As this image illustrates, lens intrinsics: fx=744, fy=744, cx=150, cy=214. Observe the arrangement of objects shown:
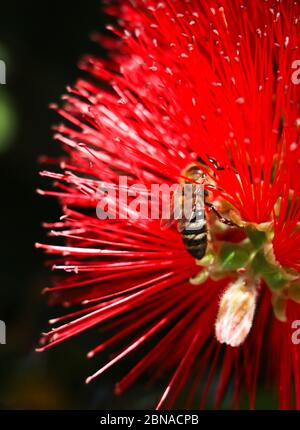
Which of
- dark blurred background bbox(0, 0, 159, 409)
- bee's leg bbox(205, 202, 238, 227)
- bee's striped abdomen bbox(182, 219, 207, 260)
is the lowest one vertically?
bee's striped abdomen bbox(182, 219, 207, 260)

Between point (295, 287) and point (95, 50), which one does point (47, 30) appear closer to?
point (95, 50)

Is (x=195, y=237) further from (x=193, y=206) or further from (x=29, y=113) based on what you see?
(x=29, y=113)

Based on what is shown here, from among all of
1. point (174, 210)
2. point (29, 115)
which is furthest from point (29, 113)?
point (174, 210)

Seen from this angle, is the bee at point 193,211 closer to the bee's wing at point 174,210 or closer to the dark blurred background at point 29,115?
the bee's wing at point 174,210

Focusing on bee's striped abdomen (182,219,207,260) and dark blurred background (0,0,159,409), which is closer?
bee's striped abdomen (182,219,207,260)

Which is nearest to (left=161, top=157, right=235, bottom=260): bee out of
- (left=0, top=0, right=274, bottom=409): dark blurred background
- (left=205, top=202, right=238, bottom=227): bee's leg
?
(left=205, top=202, right=238, bottom=227): bee's leg

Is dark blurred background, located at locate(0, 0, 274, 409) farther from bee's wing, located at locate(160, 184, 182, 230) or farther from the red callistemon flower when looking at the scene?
bee's wing, located at locate(160, 184, 182, 230)

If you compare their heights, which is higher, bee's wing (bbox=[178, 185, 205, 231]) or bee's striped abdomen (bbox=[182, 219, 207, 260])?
bee's wing (bbox=[178, 185, 205, 231])
